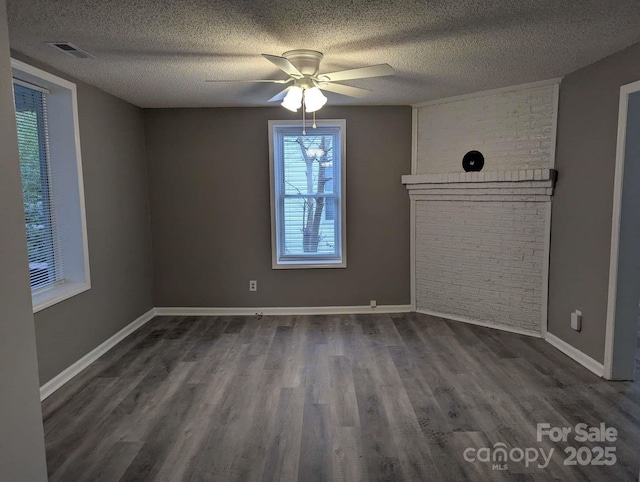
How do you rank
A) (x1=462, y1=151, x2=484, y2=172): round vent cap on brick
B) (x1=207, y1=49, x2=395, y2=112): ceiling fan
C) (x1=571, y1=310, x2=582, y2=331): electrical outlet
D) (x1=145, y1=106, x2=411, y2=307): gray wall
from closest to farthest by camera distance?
(x1=207, y1=49, x2=395, y2=112): ceiling fan < (x1=571, y1=310, x2=582, y2=331): electrical outlet < (x1=462, y1=151, x2=484, y2=172): round vent cap on brick < (x1=145, y1=106, x2=411, y2=307): gray wall

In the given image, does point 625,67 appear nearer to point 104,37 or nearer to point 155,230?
point 104,37

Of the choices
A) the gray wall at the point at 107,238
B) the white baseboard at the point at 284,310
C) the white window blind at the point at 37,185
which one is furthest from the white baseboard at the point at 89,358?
the white window blind at the point at 37,185

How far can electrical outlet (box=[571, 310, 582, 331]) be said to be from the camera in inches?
133

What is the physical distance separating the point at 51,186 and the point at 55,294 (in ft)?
2.76

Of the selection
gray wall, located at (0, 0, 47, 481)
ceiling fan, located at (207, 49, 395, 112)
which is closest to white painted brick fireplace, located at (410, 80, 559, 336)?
ceiling fan, located at (207, 49, 395, 112)

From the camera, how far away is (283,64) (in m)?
2.51

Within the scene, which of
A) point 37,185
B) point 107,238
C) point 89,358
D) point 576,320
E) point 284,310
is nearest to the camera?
point 37,185

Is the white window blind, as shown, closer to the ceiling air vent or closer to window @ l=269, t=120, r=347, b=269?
the ceiling air vent

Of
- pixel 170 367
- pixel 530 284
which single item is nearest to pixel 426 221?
pixel 530 284

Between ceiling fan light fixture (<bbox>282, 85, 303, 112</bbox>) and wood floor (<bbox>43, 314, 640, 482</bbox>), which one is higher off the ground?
ceiling fan light fixture (<bbox>282, 85, 303, 112</bbox>)

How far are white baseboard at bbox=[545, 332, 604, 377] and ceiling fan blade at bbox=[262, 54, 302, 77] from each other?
10.0ft

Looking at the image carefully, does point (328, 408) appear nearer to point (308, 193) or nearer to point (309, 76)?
point (309, 76)

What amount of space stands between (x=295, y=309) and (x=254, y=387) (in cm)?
181

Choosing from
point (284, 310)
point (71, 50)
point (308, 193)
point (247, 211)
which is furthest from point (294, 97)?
point (284, 310)
